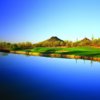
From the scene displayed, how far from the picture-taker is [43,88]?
12336mm

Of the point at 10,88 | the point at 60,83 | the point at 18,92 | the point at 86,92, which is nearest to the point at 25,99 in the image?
the point at 18,92

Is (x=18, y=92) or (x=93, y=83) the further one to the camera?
(x=93, y=83)

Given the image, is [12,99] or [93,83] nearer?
[12,99]

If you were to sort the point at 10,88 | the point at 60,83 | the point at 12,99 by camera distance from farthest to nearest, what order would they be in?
the point at 60,83
the point at 10,88
the point at 12,99

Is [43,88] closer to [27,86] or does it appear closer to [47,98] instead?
[27,86]

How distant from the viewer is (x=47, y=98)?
10.2 metres

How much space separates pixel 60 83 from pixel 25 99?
173 inches

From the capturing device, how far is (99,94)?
1119 centimetres

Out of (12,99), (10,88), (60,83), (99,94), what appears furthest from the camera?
(60,83)

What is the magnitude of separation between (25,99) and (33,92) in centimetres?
144

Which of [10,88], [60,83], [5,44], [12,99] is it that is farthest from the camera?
[5,44]

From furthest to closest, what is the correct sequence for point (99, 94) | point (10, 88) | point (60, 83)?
point (60, 83), point (10, 88), point (99, 94)

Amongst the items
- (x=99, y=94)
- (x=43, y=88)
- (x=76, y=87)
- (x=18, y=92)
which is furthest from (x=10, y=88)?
(x=99, y=94)

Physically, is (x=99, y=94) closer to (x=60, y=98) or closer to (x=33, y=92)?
(x=60, y=98)
